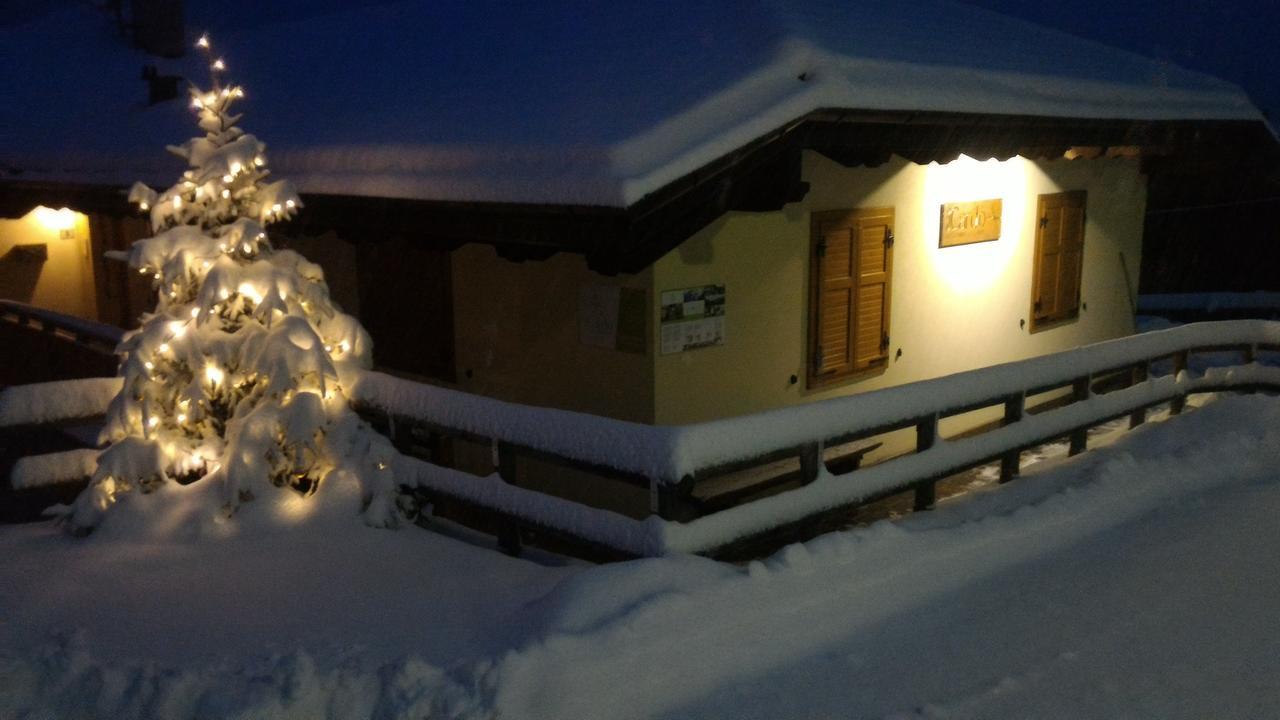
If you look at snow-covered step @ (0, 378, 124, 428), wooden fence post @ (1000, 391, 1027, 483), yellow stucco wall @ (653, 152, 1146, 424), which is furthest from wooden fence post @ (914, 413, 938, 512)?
snow-covered step @ (0, 378, 124, 428)

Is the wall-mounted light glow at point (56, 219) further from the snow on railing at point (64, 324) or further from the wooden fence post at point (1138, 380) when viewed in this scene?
the wooden fence post at point (1138, 380)

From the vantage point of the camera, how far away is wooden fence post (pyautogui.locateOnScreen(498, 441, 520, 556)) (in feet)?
18.7

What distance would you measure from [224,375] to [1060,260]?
8657 millimetres

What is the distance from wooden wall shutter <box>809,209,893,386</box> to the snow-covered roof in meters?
1.24

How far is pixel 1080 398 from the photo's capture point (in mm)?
7996

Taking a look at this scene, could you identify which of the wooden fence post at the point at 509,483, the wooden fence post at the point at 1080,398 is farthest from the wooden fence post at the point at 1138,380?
the wooden fence post at the point at 509,483

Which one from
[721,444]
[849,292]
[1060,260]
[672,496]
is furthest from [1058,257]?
[672,496]

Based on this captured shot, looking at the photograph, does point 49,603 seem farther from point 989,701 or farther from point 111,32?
point 111,32

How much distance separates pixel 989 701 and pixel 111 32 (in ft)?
64.5

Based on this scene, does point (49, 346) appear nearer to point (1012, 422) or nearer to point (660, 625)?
point (660, 625)

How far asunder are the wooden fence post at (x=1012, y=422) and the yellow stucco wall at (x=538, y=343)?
2.64 m

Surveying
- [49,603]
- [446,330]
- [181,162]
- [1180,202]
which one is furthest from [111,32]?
[1180,202]

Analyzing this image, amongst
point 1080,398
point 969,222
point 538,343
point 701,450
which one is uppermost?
point 969,222

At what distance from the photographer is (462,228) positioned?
6910 millimetres
